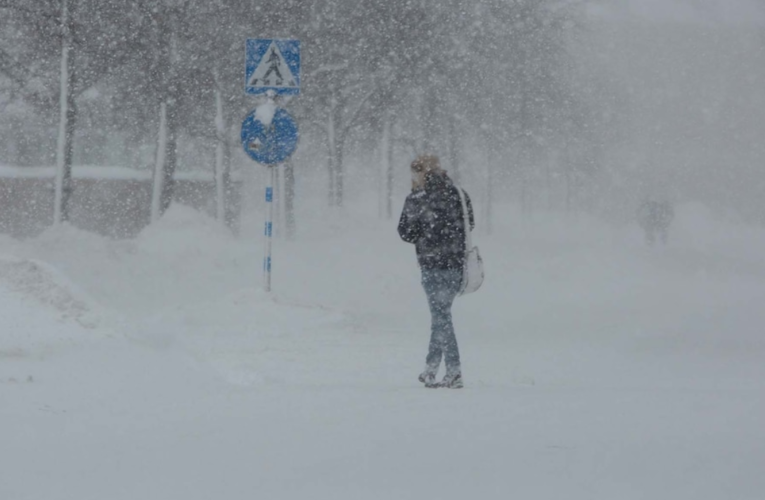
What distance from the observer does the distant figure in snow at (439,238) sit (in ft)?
23.2

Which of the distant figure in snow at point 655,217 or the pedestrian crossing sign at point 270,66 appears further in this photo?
the distant figure in snow at point 655,217

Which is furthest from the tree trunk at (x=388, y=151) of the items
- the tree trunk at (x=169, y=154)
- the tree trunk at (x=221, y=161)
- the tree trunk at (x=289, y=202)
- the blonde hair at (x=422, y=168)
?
the blonde hair at (x=422, y=168)

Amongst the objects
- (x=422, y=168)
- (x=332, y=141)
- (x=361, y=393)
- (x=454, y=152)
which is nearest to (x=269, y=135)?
(x=422, y=168)

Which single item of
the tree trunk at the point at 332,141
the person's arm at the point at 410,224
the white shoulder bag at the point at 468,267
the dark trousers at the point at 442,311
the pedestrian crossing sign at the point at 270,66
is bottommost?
the dark trousers at the point at 442,311

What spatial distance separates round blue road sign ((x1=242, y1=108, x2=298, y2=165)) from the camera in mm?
11344

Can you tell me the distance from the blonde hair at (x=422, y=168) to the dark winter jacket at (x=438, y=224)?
50mm

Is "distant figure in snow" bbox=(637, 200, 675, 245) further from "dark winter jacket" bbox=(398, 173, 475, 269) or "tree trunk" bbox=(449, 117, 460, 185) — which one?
"dark winter jacket" bbox=(398, 173, 475, 269)

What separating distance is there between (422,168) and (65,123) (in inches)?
707

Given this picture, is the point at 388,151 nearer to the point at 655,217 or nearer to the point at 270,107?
the point at 655,217

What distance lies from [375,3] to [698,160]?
5658 cm

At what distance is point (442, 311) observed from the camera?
23.6 ft

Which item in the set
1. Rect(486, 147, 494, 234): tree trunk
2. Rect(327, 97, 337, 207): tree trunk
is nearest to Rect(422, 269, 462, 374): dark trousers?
Rect(327, 97, 337, 207): tree trunk

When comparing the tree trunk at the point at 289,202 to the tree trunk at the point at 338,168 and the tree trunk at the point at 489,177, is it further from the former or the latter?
the tree trunk at the point at 489,177

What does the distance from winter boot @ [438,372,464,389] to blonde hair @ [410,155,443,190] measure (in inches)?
50.9
